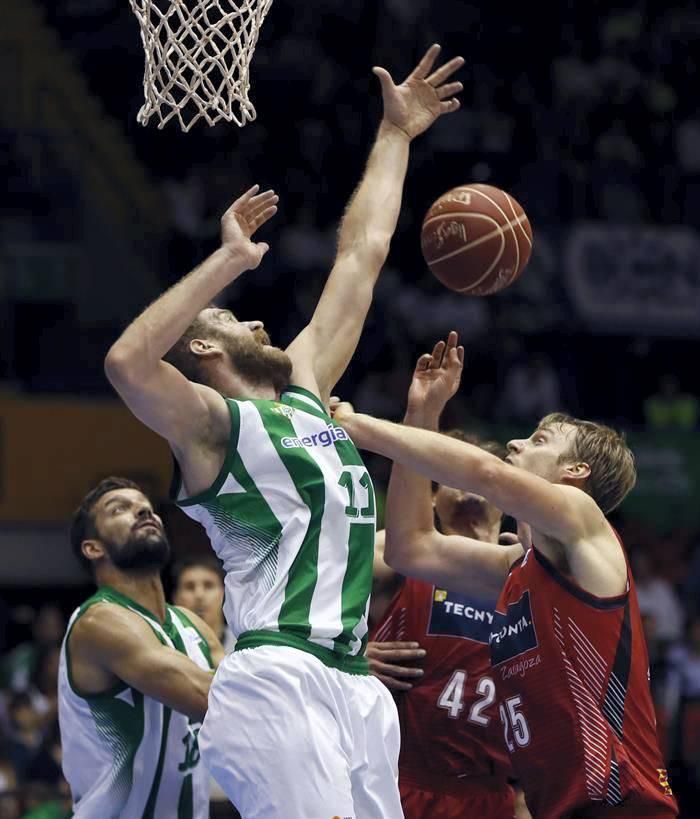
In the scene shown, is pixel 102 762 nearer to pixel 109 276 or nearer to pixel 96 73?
pixel 109 276

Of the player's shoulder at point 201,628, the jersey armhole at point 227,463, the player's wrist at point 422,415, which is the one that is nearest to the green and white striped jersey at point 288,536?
the jersey armhole at point 227,463

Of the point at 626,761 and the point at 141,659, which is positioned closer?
the point at 626,761

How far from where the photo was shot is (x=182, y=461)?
16.4ft

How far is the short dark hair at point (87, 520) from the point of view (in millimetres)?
6500

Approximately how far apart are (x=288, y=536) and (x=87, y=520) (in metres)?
1.85

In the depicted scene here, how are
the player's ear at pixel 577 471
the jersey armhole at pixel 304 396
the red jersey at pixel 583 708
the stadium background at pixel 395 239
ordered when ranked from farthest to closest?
the stadium background at pixel 395 239, the player's ear at pixel 577 471, the jersey armhole at pixel 304 396, the red jersey at pixel 583 708

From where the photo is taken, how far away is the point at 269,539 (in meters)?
4.93

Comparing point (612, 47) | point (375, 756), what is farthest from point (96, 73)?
point (375, 756)

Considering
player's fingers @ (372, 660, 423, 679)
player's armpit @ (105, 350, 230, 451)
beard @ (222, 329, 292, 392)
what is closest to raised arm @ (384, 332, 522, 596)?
player's fingers @ (372, 660, 423, 679)

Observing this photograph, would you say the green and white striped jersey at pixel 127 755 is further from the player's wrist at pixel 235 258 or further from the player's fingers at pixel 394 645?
the player's wrist at pixel 235 258

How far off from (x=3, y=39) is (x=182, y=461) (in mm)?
13144

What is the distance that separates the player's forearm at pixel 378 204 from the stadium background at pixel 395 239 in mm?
8968

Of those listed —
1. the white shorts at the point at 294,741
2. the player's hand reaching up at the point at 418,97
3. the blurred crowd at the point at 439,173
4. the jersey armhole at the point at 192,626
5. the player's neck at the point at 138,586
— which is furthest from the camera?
the blurred crowd at the point at 439,173

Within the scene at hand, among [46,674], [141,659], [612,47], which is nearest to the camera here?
[141,659]
